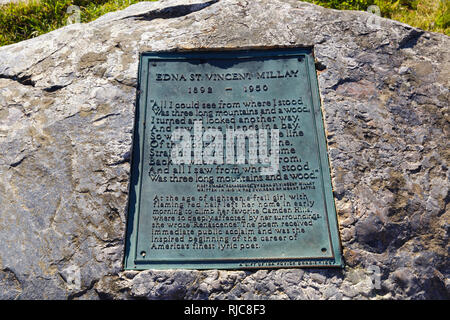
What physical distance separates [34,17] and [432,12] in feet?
17.4

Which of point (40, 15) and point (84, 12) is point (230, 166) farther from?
point (40, 15)

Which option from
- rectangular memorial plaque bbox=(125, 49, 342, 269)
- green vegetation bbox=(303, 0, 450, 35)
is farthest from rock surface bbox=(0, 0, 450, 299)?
green vegetation bbox=(303, 0, 450, 35)

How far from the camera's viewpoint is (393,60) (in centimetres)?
311

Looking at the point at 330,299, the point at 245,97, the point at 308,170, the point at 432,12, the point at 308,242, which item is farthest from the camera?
the point at 432,12

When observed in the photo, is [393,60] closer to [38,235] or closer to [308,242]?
[308,242]

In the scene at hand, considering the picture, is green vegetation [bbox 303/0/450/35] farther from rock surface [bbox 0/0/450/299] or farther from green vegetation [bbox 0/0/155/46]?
green vegetation [bbox 0/0/155/46]

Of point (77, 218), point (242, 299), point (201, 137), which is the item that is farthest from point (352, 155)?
point (77, 218)

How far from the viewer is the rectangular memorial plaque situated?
2.53m

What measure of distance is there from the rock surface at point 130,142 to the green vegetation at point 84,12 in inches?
63.0

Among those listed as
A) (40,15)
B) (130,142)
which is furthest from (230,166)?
(40,15)

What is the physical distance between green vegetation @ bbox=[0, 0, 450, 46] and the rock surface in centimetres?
160

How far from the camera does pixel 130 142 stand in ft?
9.14

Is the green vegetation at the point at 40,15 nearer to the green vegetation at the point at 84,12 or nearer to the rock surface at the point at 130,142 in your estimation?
the green vegetation at the point at 84,12

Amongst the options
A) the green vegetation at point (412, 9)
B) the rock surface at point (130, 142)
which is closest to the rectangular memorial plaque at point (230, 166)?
the rock surface at point (130, 142)
